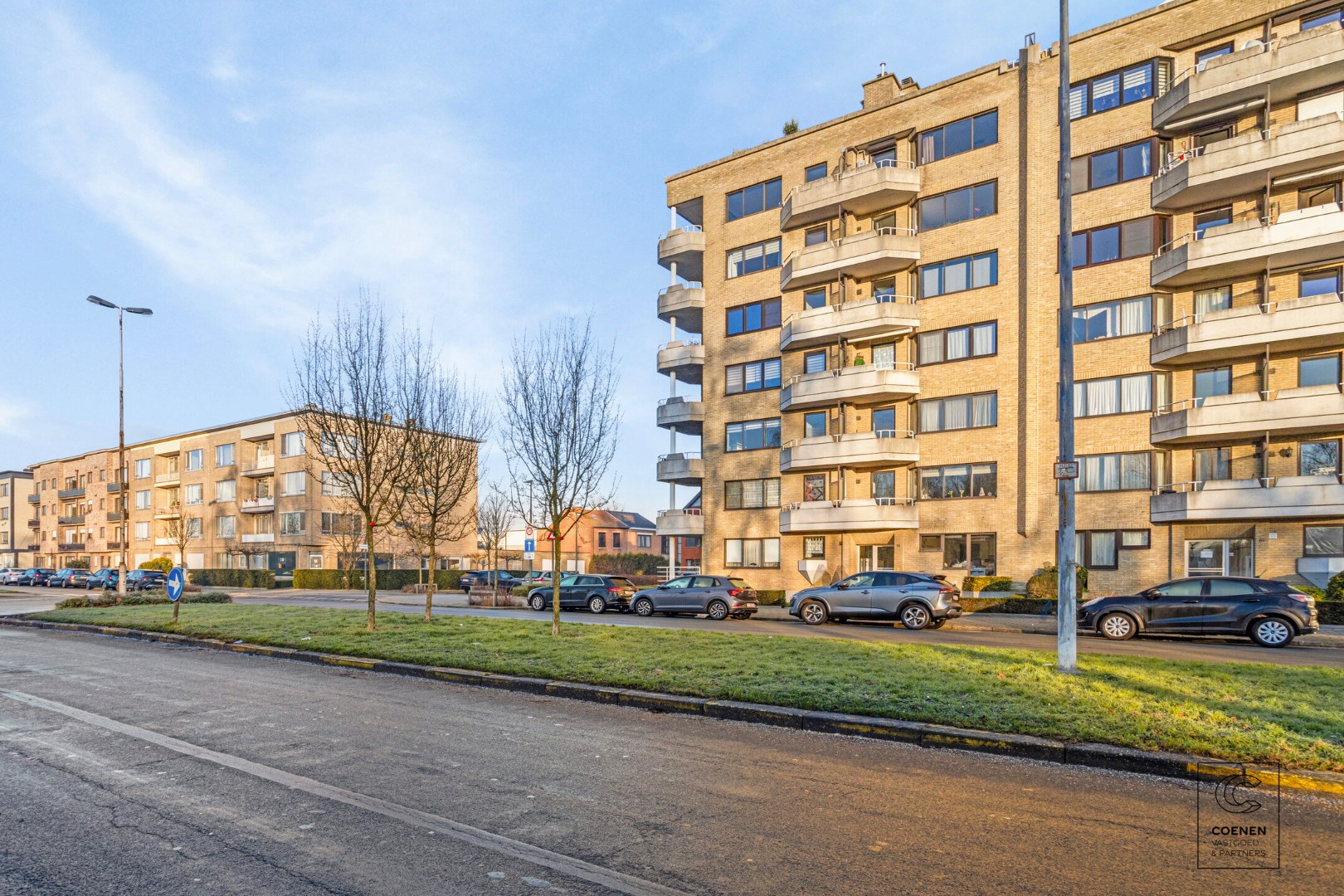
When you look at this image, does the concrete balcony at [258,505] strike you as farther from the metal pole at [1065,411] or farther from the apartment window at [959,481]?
the metal pole at [1065,411]

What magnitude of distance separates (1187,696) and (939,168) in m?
26.3

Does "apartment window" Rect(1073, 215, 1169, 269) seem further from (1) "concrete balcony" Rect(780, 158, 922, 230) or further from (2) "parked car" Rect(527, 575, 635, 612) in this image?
(2) "parked car" Rect(527, 575, 635, 612)

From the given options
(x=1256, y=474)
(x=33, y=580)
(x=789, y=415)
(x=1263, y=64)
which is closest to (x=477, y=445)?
(x=789, y=415)

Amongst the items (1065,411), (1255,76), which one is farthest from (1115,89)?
(1065,411)

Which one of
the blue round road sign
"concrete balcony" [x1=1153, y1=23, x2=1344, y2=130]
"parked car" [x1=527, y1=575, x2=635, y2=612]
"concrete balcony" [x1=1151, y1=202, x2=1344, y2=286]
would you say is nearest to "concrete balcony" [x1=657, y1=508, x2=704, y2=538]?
"parked car" [x1=527, y1=575, x2=635, y2=612]

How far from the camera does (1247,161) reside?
23406 mm

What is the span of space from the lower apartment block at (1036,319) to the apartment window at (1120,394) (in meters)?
0.09

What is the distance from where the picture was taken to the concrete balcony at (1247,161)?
73.9ft

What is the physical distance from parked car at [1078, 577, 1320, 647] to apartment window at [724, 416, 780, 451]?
56.2 feet

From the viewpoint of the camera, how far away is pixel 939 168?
100ft

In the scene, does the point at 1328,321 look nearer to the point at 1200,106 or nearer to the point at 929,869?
the point at 1200,106

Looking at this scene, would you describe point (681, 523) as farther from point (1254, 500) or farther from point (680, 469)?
point (1254, 500)

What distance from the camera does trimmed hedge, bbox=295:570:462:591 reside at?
1996 inches

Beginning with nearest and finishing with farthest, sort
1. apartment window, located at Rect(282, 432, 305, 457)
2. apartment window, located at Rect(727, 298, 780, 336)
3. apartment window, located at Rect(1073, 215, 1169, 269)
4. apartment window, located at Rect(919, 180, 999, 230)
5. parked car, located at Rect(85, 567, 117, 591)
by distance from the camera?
1. apartment window, located at Rect(1073, 215, 1169, 269)
2. apartment window, located at Rect(919, 180, 999, 230)
3. apartment window, located at Rect(727, 298, 780, 336)
4. parked car, located at Rect(85, 567, 117, 591)
5. apartment window, located at Rect(282, 432, 305, 457)
